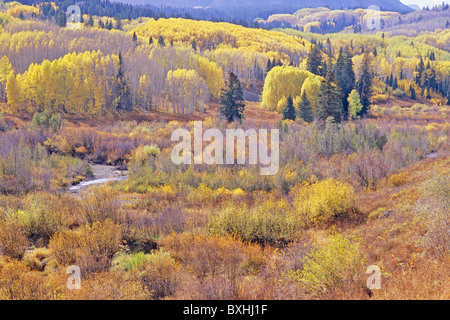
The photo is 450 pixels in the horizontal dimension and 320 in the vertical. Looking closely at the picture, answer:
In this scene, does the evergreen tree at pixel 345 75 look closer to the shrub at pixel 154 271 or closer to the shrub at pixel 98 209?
the shrub at pixel 98 209

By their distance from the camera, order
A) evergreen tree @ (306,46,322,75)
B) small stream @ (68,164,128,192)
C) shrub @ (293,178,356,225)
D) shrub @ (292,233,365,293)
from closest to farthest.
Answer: shrub @ (292,233,365,293)
shrub @ (293,178,356,225)
small stream @ (68,164,128,192)
evergreen tree @ (306,46,322,75)

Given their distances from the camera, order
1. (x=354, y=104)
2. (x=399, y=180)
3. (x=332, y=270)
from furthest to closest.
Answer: (x=354, y=104), (x=399, y=180), (x=332, y=270)

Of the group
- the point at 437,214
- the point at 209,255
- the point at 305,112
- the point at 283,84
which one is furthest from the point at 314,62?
the point at 209,255

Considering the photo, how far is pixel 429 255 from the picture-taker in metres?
7.97

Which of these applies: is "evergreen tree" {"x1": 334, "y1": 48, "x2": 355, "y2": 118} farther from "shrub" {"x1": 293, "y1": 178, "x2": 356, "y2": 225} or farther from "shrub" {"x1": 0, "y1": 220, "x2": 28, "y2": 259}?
"shrub" {"x1": 0, "y1": 220, "x2": 28, "y2": 259}

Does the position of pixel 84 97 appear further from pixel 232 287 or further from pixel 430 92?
pixel 430 92

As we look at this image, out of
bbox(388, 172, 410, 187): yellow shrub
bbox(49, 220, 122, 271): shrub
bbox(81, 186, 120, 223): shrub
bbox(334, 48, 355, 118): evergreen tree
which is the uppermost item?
bbox(334, 48, 355, 118): evergreen tree

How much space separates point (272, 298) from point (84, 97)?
190ft


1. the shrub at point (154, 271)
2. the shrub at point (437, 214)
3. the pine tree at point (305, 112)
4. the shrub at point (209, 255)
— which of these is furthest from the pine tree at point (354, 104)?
the shrub at point (154, 271)

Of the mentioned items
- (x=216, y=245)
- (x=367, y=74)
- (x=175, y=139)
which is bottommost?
(x=175, y=139)

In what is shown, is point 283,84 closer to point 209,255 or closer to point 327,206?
point 327,206

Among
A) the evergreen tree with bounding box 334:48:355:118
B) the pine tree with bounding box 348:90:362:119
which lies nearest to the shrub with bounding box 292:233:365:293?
the pine tree with bounding box 348:90:362:119

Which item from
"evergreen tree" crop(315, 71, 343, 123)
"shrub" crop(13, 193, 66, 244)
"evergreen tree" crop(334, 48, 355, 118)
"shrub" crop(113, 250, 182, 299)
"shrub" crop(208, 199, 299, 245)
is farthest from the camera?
"evergreen tree" crop(334, 48, 355, 118)

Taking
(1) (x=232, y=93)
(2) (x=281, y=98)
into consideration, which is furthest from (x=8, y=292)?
(2) (x=281, y=98)
